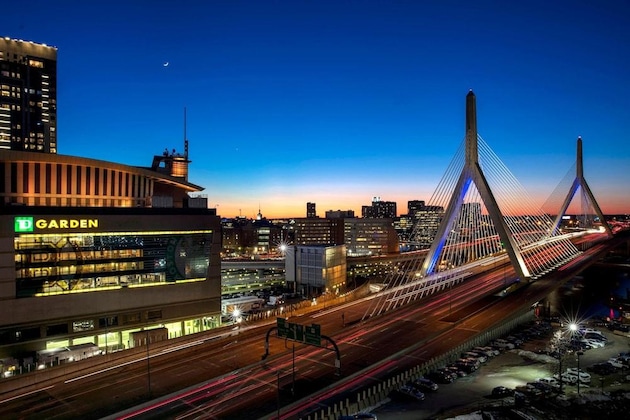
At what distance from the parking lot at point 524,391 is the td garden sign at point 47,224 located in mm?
28288

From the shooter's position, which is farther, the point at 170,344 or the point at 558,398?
the point at 170,344

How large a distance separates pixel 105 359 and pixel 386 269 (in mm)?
100017

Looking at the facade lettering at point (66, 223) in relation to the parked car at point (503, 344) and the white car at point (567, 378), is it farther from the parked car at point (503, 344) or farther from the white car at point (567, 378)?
the white car at point (567, 378)

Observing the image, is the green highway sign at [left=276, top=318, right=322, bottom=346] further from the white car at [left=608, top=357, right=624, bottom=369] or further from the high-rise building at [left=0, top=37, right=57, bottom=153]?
the high-rise building at [left=0, top=37, right=57, bottom=153]

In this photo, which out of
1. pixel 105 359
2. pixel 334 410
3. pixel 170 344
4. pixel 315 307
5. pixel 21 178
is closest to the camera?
pixel 334 410

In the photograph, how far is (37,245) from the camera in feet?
121

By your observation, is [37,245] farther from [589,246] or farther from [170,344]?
[589,246]

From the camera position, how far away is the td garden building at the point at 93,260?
3588cm

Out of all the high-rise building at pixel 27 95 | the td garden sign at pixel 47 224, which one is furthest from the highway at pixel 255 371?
the high-rise building at pixel 27 95

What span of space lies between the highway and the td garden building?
7.54 metres

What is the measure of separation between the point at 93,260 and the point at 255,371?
751 inches

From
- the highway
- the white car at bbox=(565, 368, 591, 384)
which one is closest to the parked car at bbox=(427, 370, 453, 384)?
the highway

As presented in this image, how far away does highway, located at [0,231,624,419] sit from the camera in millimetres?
24500

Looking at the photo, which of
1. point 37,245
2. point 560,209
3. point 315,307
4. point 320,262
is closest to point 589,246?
point 560,209
